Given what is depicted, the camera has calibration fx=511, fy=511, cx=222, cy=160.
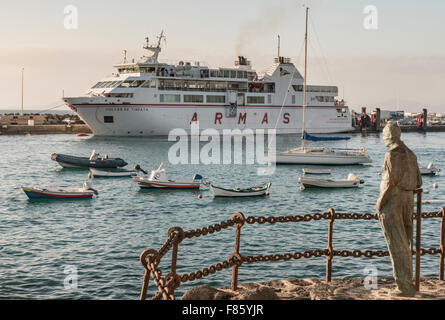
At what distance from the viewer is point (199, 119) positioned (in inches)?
3182

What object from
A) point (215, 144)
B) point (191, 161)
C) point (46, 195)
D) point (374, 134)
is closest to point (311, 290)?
point (46, 195)

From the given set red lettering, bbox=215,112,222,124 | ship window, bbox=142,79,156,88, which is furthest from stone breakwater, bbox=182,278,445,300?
red lettering, bbox=215,112,222,124

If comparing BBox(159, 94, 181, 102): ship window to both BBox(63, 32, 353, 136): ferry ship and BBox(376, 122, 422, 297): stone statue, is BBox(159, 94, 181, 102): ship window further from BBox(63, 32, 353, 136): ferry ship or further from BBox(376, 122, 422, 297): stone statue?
BBox(376, 122, 422, 297): stone statue

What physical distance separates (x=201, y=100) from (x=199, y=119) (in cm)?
315

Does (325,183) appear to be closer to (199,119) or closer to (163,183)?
(163,183)

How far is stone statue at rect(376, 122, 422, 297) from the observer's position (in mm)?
7652

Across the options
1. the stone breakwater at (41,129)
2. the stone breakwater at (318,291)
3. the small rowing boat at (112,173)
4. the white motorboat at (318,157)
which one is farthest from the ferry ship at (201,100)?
the stone breakwater at (318,291)

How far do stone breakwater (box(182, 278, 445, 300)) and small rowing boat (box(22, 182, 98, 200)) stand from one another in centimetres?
2282

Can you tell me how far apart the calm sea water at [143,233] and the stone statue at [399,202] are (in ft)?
26.7

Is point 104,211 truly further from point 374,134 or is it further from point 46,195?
point 374,134

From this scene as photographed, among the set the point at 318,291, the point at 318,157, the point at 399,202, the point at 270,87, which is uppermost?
the point at 270,87

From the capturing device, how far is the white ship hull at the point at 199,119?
73.8 metres

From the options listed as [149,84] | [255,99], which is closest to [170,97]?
[149,84]
